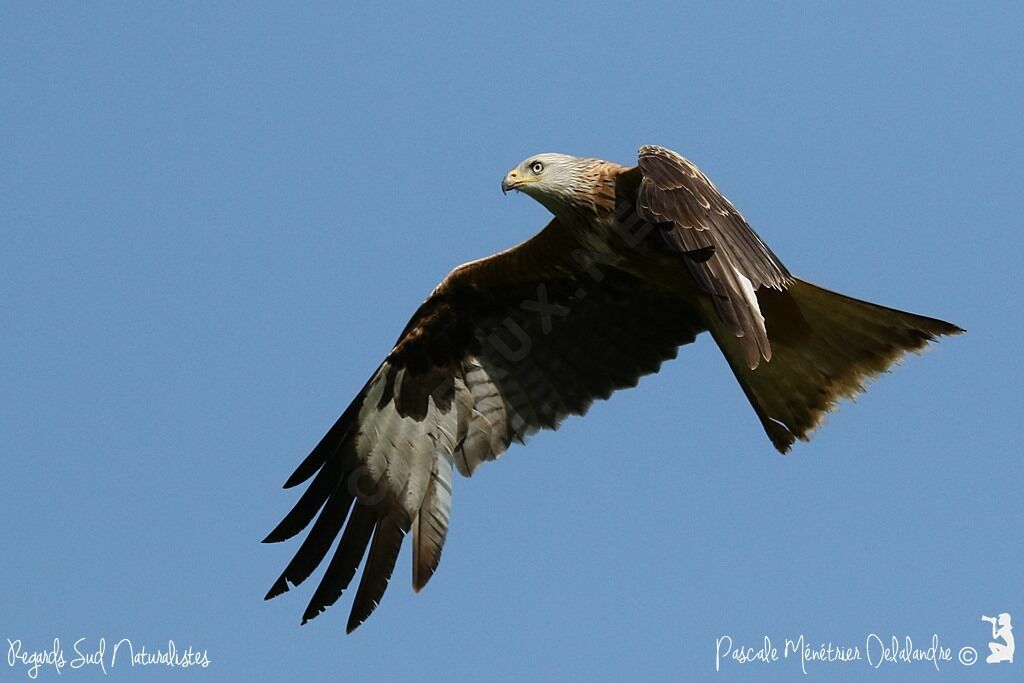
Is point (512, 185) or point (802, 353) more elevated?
point (512, 185)

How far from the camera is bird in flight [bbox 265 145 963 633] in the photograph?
9430 millimetres

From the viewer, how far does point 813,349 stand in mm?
9695

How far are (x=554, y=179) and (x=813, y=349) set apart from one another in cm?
187

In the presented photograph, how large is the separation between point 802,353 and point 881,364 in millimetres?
470

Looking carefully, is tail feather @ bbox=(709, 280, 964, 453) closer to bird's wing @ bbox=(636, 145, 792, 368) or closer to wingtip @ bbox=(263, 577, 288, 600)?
bird's wing @ bbox=(636, 145, 792, 368)

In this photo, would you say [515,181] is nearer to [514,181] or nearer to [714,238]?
[514,181]

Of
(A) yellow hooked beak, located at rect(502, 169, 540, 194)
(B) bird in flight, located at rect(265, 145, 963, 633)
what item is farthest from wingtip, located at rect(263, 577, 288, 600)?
(A) yellow hooked beak, located at rect(502, 169, 540, 194)

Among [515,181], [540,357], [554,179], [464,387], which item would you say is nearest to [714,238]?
[554,179]

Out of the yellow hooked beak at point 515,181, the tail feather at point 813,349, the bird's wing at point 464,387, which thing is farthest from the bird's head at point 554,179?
the tail feather at point 813,349

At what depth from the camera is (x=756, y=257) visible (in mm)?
8523

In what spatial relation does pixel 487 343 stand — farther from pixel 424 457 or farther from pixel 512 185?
pixel 512 185

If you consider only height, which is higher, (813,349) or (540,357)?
(540,357)

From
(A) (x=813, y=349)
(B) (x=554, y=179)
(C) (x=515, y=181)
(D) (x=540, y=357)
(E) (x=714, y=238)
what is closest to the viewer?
(E) (x=714, y=238)

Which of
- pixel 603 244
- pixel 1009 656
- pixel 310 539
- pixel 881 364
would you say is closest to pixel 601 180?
pixel 603 244
